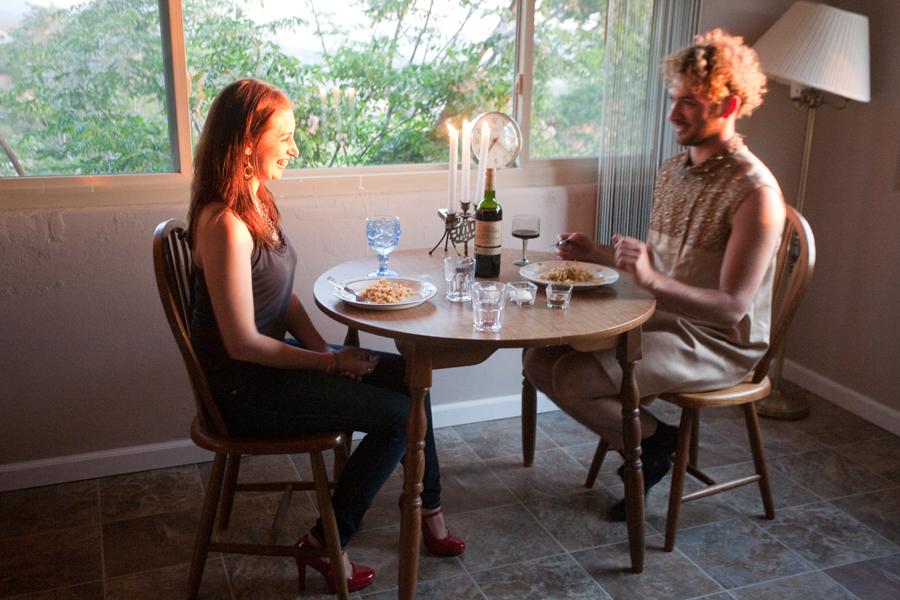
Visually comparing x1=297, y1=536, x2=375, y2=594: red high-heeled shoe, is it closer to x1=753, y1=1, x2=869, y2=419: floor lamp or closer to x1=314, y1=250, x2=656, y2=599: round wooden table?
x1=314, y1=250, x2=656, y2=599: round wooden table

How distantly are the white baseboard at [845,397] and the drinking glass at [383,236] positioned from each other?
1.94 metres

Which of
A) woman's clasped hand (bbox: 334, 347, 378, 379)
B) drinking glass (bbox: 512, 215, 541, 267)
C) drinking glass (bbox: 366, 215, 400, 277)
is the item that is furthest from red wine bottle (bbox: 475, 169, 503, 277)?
woman's clasped hand (bbox: 334, 347, 378, 379)

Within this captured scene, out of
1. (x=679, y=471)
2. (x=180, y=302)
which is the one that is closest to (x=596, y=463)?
(x=679, y=471)

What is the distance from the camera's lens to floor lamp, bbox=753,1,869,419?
2742 millimetres

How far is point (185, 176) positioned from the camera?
253 centimetres

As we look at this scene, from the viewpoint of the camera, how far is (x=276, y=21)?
2580mm

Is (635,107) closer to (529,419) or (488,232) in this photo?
(488,232)

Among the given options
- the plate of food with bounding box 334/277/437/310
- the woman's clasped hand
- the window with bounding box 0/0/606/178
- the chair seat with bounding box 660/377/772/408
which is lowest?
the chair seat with bounding box 660/377/772/408

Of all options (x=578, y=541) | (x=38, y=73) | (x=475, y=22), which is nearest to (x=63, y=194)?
(x=38, y=73)

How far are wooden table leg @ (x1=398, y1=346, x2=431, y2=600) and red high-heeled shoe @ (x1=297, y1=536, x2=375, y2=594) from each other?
17cm

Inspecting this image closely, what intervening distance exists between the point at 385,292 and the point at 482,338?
0.33 metres

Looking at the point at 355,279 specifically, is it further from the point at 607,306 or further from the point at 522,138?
the point at 522,138

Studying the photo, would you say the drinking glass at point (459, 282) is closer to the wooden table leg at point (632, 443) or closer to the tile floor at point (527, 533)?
the wooden table leg at point (632, 443)

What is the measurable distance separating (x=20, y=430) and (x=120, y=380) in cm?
32
